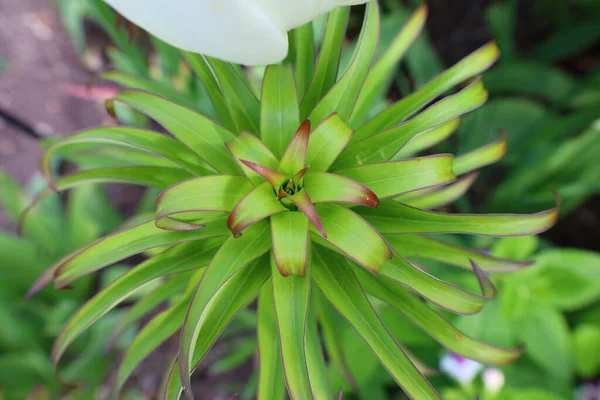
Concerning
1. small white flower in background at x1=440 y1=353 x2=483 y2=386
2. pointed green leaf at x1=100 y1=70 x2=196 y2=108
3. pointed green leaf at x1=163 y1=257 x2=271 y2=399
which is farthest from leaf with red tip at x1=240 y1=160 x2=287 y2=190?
small white flower in background at x1=440 y1=353 x2=483 y2=386

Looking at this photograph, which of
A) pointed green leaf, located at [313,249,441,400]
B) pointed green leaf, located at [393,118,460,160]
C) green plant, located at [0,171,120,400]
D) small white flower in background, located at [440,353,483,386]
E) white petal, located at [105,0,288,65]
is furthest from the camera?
green plant, located at [0,171,120,400]

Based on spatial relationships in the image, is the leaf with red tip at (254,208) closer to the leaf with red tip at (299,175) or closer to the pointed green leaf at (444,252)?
the leaf with red tip at (299,175)

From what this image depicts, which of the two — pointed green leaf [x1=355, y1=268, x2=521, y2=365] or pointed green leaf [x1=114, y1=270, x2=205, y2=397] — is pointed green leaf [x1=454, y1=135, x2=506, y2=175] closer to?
pointed green leaf [x1=355, y1=268, x2=521, y2=365]

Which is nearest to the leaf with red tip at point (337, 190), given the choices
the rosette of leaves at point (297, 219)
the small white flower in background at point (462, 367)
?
the rosette of leaves at point (297, 219)

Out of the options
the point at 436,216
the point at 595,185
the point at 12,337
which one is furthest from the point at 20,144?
the point at 595,185

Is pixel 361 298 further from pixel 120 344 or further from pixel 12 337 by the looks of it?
pixel 12 337

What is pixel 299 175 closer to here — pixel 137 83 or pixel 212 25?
pixel 212 25

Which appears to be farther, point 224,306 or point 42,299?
point 42,299

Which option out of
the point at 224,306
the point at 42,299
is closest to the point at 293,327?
the point at 224,306
